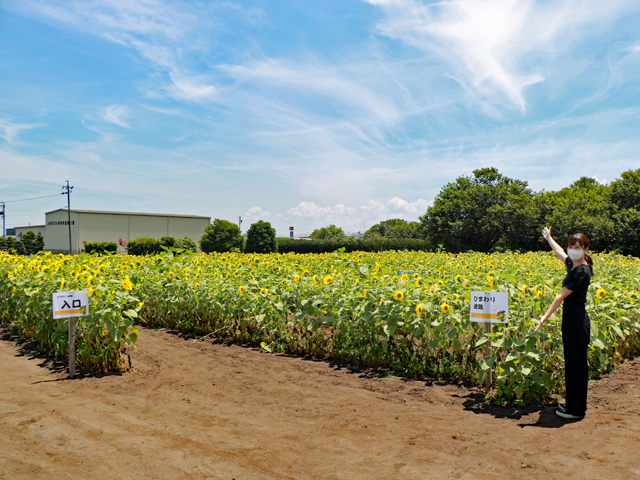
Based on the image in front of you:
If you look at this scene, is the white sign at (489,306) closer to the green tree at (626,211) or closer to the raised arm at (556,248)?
the raised arm at (556,248)

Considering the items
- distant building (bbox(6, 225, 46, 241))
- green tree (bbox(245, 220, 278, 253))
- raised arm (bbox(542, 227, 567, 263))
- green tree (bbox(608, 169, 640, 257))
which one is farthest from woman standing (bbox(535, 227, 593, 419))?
distant building (bbox(6, 225, 46, 241))

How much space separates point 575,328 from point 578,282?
0.40m

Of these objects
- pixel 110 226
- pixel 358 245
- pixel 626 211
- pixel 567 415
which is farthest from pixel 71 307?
pixel 110 226

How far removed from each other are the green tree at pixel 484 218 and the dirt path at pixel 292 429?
2873 centimetres

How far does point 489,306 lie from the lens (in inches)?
161

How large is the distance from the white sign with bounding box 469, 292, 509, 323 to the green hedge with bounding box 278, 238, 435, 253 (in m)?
29.9

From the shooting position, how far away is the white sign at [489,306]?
4.06 meters

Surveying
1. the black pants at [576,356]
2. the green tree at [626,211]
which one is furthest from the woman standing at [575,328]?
the green tree at [626,211]

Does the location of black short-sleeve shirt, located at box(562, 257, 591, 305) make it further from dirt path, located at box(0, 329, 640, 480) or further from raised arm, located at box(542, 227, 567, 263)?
dirt path, located at box(0, 329, 640, 480)

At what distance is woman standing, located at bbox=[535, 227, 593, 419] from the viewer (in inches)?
144

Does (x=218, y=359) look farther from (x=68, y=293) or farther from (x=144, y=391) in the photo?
(x=68, y=293)

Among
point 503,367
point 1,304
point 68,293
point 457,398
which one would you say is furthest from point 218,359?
point 1,304

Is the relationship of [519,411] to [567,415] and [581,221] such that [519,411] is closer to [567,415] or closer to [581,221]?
[567,415]

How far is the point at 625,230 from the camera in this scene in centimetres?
2683
